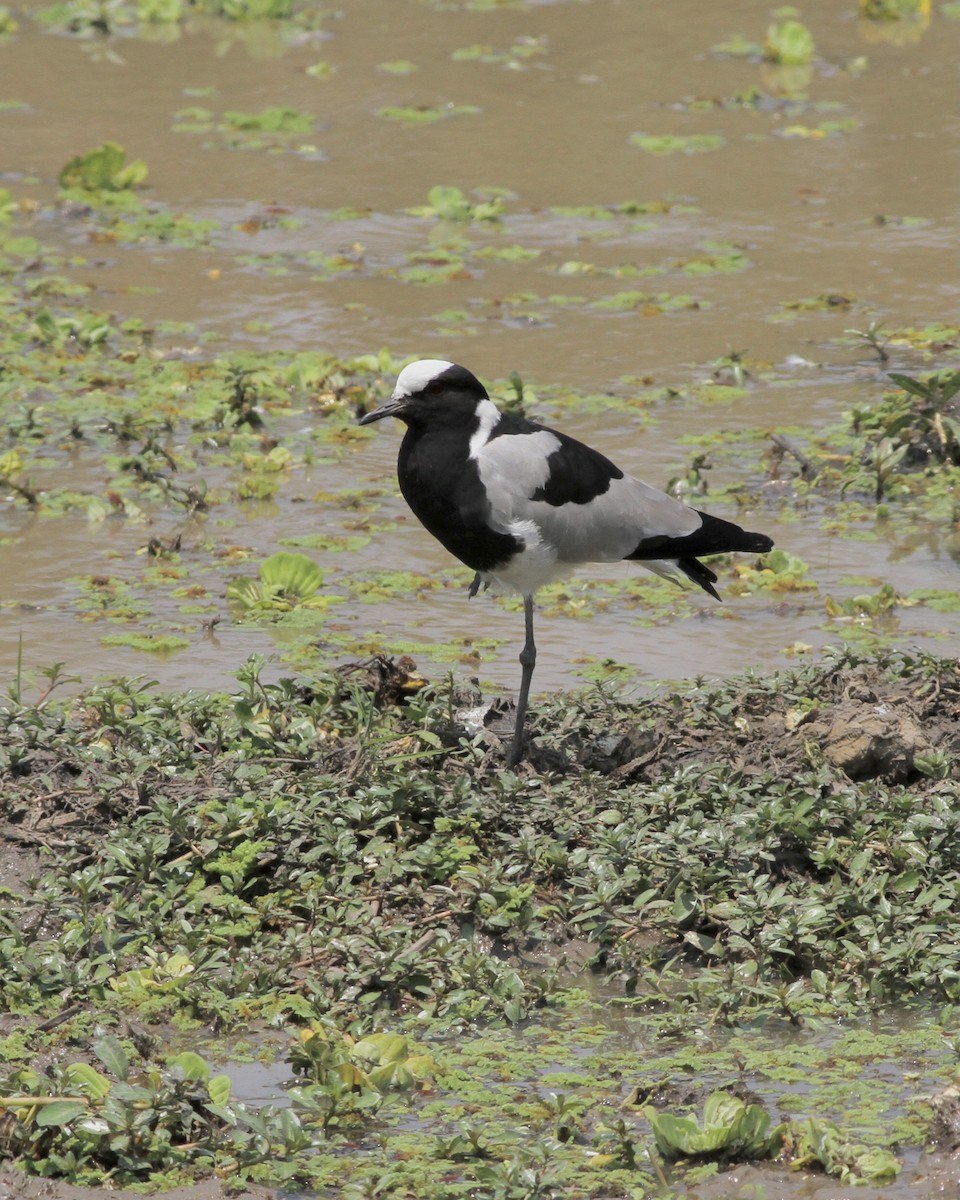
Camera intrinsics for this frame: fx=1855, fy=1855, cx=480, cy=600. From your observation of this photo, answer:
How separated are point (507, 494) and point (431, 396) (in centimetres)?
37

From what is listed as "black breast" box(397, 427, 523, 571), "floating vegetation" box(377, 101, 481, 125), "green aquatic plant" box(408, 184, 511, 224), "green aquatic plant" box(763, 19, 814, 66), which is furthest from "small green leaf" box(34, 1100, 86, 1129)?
"green aquatic plant" box(763, 19, 814, 66)

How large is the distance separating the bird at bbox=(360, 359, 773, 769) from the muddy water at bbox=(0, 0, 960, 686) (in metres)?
0.69

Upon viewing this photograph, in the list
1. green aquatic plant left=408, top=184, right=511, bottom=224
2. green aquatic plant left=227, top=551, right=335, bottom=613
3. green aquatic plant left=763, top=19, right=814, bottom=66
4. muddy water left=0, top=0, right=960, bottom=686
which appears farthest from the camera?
green aquatic plant left=763, top=19, right=814, bottom=66

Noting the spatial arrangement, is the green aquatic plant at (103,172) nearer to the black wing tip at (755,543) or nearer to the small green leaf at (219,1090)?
the black wing tip at (755,543)

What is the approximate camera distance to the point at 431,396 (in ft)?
17.6

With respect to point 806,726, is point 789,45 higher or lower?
higher

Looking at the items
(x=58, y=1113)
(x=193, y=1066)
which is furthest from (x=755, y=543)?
(x=58, y=1113)

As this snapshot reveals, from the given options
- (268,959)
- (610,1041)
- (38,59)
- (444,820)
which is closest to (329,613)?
(444,820)

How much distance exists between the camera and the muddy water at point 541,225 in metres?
6.83

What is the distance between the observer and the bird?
5.27m

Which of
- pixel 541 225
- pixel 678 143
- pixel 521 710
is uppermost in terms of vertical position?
pixel 678 143

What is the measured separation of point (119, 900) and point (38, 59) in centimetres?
1147

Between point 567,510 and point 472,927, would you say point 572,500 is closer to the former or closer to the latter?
point 567,510

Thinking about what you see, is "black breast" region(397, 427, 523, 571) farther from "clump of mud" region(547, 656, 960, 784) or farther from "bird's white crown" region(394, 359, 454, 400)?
"clump of mud" region(547, 656, 960, 784)
